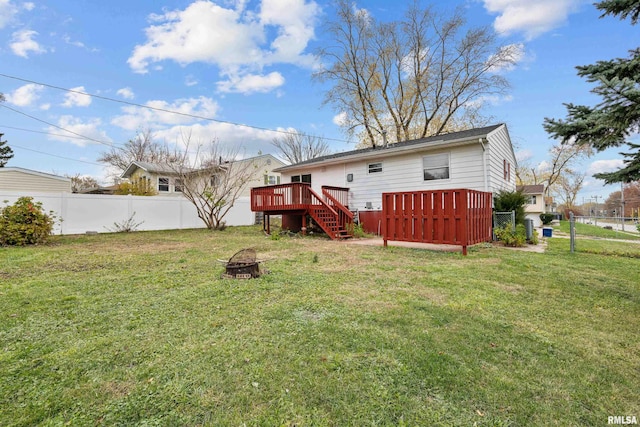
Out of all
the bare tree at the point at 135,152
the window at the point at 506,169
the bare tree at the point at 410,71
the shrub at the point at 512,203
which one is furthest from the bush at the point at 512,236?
the bare tree at the point at 135,152

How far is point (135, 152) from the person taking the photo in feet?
85.7

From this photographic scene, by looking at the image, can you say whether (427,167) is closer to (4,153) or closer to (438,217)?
(438,217)

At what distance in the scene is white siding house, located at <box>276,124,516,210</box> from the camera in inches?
362

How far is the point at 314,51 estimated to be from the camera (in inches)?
745

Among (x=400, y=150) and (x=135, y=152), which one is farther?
(x=135, y=152)

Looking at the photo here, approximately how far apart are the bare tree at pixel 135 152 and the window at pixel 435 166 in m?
23.9

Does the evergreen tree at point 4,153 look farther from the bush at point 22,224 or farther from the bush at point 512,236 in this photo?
the bush at point 512,236

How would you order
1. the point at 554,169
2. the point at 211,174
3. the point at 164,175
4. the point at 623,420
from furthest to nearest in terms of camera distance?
1. the point at 554,169
2. the point at 164,175
3. the point at 211,174
4. the point at 623,420

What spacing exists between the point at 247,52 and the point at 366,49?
9.29 m

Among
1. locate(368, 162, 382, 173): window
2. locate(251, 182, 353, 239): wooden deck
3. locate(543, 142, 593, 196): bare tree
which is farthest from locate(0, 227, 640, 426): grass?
locate(543, 142, 593, 196): bare tree

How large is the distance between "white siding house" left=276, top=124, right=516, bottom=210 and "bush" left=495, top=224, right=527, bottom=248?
1469mm

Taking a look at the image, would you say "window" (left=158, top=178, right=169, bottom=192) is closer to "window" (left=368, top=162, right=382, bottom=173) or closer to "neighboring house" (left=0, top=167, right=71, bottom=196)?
"neighboring house" (left=0, top=167, right=71, bottom=196)

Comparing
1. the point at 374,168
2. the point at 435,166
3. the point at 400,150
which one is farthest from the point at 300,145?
the point at 435,166

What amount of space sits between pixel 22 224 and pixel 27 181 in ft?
27.0
